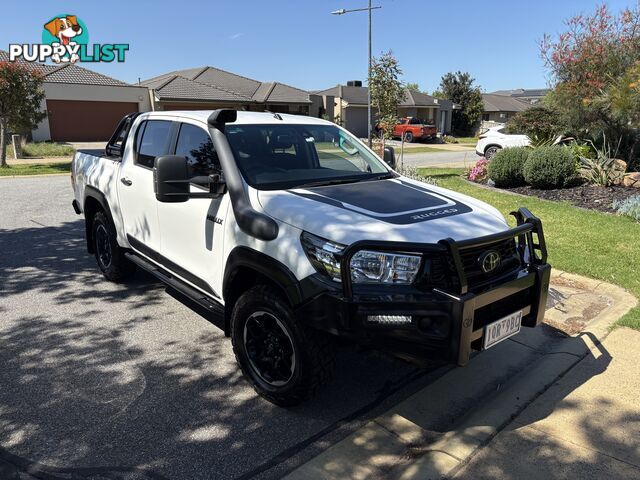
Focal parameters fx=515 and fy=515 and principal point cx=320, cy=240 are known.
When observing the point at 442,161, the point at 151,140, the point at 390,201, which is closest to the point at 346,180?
the point at 390,201

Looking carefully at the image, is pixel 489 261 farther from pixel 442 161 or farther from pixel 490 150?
pixel 442 161

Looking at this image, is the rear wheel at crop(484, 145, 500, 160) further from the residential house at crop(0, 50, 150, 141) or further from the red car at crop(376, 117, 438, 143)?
the residential house at crop(0, 50, 150, 141)

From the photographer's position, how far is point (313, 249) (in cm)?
296

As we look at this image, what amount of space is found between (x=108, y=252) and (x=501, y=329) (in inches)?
171

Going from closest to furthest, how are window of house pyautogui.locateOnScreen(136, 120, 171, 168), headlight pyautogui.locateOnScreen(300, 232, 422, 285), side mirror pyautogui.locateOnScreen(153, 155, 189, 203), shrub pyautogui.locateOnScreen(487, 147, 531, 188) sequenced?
headlight pyautogui.locateOnScreen(300, 232, 422, 285)
side mirror pyautogui.locateOnScreen(153, 155, 189, 203)
window of house pyautogui.locateOnScreen(136, 120, 171, 168)
shrub pyautogui.locateOnScreen(487, 147, 531, 188)

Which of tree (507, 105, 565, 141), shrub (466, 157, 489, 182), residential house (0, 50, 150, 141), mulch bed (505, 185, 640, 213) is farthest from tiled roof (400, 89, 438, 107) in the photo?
mulch bed (505, 185, 640, 213)

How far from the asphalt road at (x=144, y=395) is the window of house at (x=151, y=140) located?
1456 millimetres

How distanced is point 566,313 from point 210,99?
32.1 meters

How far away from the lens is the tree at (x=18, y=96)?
51.5 ft

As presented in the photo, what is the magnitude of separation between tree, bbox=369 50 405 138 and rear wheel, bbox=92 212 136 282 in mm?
9357

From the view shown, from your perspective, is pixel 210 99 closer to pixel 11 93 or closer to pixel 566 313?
pixel 11 93

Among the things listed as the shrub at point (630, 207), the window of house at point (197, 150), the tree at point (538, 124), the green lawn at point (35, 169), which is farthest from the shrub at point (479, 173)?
the green lawn at point (35, 169)

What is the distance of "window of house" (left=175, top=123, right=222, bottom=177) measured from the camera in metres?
3.89

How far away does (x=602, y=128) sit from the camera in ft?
43.1
